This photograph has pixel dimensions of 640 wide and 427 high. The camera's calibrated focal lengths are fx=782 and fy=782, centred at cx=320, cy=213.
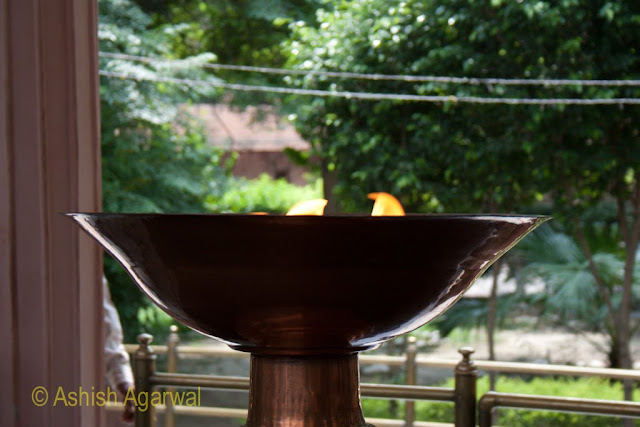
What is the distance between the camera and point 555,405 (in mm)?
618

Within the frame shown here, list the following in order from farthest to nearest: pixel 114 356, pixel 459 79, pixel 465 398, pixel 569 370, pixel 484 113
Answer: pixel 484 113
pixel 459 79
pixel 569 370
pixel 114 356
pixel 465 398

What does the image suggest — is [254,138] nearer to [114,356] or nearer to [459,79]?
[459,79]

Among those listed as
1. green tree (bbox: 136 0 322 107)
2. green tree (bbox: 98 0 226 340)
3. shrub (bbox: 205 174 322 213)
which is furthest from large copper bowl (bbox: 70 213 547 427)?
shrub (bbox: 205 174 322 213)

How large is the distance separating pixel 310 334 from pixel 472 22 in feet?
10.7

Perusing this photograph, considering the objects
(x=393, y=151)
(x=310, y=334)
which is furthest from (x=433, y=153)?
(x=310, y=334)

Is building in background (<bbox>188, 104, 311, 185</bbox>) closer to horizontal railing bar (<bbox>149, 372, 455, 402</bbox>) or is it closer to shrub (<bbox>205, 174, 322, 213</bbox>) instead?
shrub (<bbox>205, 174, 322, 213</bbox>)

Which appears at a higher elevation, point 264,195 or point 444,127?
point 444,127

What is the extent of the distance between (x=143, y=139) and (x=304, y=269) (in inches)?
152

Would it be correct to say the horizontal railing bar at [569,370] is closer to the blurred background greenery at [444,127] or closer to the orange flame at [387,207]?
→ the orange flame at [387,207]

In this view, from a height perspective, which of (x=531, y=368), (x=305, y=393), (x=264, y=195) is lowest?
(x=531, y=368)

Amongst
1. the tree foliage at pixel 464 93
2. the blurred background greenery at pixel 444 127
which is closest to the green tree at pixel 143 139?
the blurred background greenery at pixel 444 127

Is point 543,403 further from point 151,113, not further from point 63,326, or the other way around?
point 151,113

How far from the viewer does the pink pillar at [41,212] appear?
613mm

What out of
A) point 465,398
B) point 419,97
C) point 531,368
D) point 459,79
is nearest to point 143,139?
point 419,97
